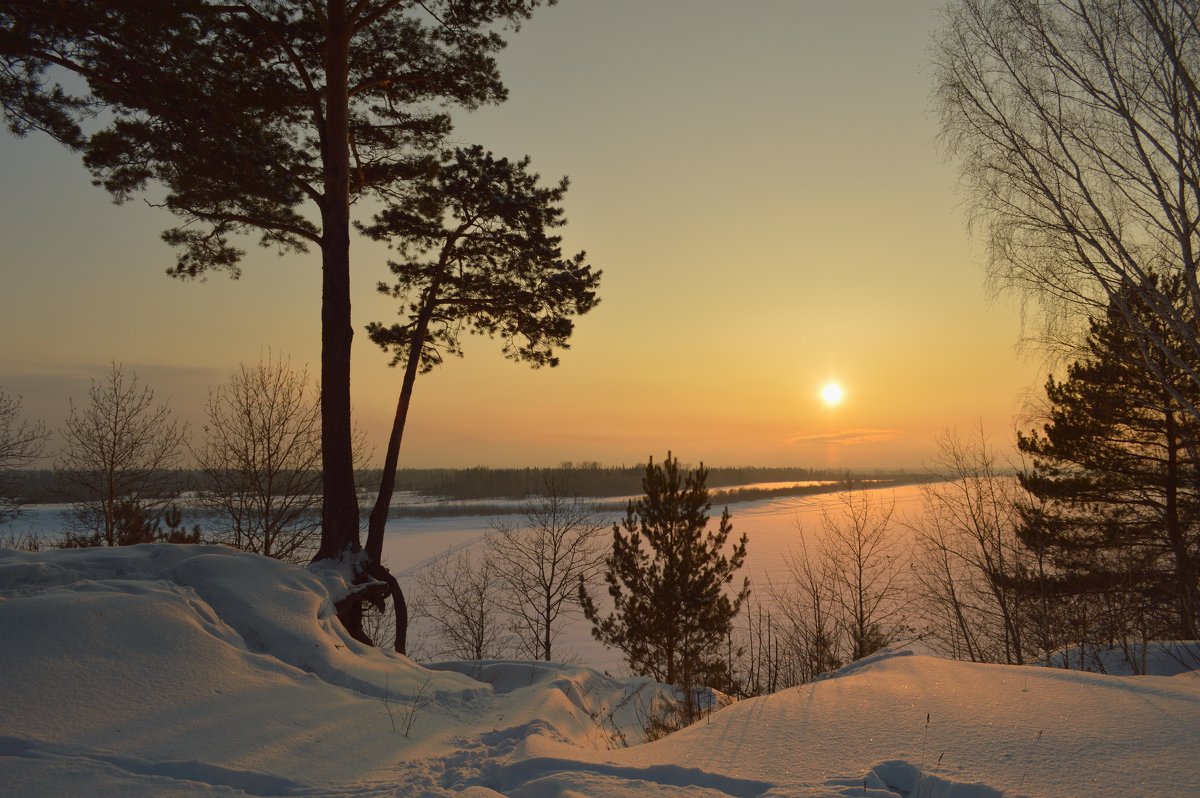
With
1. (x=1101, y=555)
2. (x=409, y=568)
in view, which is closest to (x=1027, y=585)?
(x=1101, y=555)

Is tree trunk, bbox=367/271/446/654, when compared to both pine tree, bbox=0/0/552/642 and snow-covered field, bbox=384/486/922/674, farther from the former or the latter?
snow-covered field, bbox=384/486/922/674

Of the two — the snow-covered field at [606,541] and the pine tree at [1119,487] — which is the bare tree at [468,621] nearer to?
the snow-covered field at [606,541]

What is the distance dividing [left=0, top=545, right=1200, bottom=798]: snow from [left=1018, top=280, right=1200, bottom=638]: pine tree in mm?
12016

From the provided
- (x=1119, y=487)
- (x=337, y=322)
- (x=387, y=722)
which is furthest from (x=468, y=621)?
(x=387, y=722)

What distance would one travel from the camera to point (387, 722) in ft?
13.3

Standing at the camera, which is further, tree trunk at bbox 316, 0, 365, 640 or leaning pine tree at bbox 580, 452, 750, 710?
leaning pine tree at bbox 580, 452, 750, 710

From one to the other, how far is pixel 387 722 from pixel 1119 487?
17455mm

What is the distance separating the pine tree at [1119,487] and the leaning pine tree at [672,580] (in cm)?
738

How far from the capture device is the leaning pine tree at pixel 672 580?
1577 centimetres

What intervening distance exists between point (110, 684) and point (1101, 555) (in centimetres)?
1936

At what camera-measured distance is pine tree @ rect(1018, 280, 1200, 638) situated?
47.3 feet

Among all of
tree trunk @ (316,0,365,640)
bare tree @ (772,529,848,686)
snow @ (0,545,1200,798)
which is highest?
tree trunk @ (316,0,365,640)

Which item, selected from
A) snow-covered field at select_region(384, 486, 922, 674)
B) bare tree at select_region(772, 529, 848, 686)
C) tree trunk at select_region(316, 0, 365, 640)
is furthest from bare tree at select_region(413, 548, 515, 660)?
tree trunk at select_region(316, 0, 365, 640)

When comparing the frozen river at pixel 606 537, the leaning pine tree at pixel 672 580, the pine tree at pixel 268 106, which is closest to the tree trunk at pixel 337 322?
the pine tree at pixel 268 106
